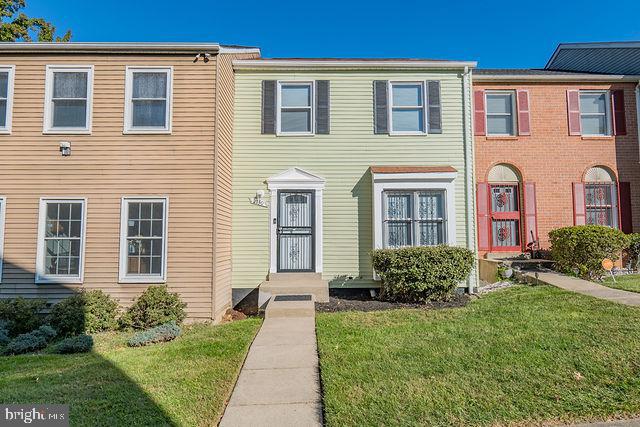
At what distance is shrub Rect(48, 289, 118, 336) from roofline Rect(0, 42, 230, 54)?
16.4 ft

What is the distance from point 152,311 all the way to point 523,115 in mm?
10933

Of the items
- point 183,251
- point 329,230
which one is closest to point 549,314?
point 329,230

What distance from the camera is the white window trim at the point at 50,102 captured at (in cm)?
828

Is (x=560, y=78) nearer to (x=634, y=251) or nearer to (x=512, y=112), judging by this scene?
(x=512, y=112)

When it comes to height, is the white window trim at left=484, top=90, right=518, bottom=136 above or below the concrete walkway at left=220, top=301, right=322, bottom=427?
above

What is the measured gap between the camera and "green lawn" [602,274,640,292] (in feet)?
26.2

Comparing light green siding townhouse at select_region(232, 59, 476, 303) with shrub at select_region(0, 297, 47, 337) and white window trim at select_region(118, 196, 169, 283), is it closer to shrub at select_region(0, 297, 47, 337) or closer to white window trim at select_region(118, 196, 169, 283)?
white window trim at select_region(118, 196, 169, 283)

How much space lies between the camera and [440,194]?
9484 millimetres

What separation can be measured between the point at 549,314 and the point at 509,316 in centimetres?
59

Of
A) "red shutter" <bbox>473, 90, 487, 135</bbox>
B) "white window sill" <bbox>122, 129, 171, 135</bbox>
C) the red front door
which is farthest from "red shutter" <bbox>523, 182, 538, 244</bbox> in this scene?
"white window sill" <bbox>122, 129, 171, 135</bbox>

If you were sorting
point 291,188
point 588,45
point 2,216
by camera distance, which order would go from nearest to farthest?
point 2,216 → point 291,188 → point 588,45

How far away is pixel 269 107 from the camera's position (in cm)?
990

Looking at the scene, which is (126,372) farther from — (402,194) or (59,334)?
(402,194)

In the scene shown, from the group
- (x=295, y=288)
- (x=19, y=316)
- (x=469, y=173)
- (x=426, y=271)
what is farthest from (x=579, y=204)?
(x=19, y=316)
